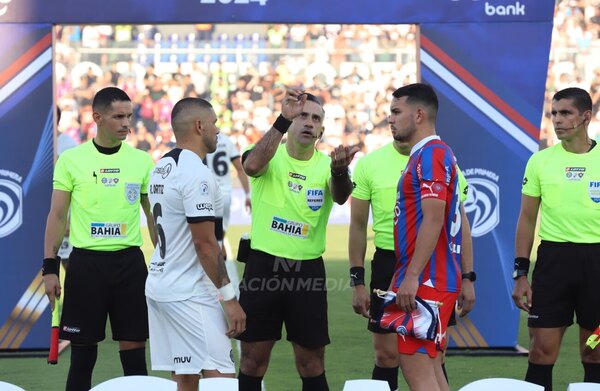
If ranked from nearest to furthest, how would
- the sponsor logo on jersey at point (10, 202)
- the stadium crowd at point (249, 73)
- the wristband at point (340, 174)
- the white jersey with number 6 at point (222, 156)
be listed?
the wristband at point (340, 174), the sponsor logo on jersey at point (10, 202), the white jersey with number 6 at point (222, 156), the stadium crowd at point (249, 73)

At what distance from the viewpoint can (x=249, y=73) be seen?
22891 millimetres

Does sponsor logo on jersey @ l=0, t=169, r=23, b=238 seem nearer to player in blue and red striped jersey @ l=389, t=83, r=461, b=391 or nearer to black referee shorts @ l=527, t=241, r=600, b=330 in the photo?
player in blue and red striped jersey @ l=389, t=83, r=461, b=391

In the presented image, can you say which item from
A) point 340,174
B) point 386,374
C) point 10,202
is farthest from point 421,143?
point 10,202

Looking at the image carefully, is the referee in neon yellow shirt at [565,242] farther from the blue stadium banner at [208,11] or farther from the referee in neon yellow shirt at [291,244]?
the blue stadium banner at [208,11]

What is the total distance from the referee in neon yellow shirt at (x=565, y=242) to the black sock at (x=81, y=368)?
2.78 m

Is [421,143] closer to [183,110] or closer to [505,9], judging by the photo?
[183,110]

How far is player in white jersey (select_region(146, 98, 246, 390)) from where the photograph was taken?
519 cm

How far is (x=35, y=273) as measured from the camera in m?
8.59

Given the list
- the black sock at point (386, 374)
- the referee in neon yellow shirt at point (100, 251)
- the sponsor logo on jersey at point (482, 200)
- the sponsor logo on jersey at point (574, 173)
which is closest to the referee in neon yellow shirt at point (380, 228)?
the black sock at point (386, 374)

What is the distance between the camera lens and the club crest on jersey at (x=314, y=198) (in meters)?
6.37

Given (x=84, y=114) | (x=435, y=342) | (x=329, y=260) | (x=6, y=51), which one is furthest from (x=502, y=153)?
(x=84, y=114)

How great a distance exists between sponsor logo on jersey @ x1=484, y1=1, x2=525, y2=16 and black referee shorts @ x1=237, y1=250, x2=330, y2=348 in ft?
10.6

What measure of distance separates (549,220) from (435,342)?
5.29 feet

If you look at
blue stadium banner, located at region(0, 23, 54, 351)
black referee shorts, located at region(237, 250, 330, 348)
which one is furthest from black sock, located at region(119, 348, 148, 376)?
blue stadium banner, located at region(0, 23, 54, 351)
